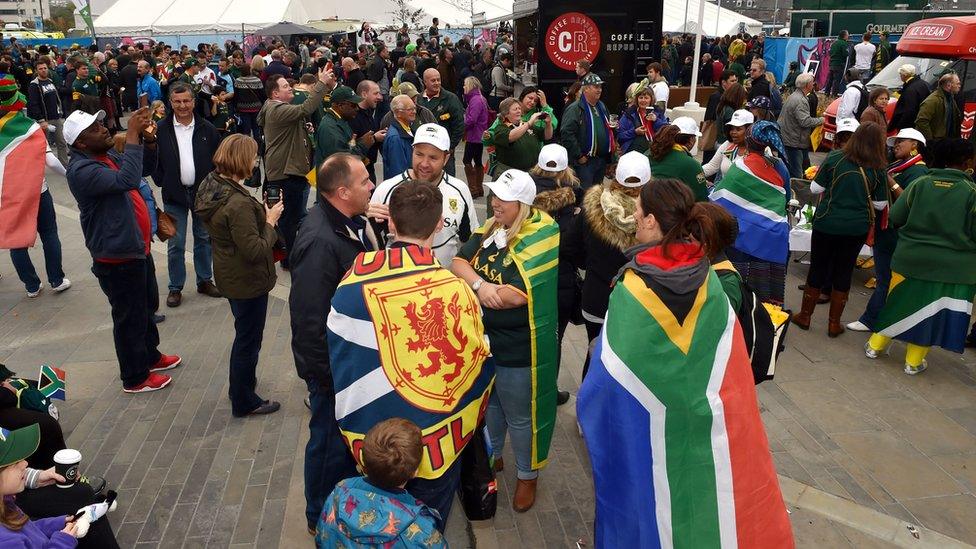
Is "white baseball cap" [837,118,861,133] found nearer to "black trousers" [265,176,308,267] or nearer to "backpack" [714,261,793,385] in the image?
"backpack" [714,261,793,385]

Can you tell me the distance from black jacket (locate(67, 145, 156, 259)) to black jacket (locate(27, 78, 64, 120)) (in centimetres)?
1008

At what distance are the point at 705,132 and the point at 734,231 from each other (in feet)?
29.4

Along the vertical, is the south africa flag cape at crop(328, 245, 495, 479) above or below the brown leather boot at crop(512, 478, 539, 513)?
above

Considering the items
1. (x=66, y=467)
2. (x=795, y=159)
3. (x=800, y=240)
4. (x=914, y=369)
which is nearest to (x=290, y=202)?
(x=66, y=467)

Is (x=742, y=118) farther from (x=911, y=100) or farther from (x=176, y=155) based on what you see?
(x=911, y=100)

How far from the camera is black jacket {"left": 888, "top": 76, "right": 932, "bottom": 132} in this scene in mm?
10164

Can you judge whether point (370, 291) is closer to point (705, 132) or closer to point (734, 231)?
point (734, 231)

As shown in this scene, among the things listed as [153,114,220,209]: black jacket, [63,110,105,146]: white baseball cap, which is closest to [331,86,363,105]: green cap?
[153,114,220,209]: black jacket

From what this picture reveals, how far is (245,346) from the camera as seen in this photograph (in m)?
4.52

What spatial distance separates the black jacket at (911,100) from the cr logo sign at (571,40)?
14.9ft

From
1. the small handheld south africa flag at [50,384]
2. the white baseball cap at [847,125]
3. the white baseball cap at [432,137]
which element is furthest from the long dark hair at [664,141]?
the small handheld south africa flag at [50,384]

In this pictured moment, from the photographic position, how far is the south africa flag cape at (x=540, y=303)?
352cm

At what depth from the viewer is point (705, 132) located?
11414 mm

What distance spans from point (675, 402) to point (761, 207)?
3.38 metres
